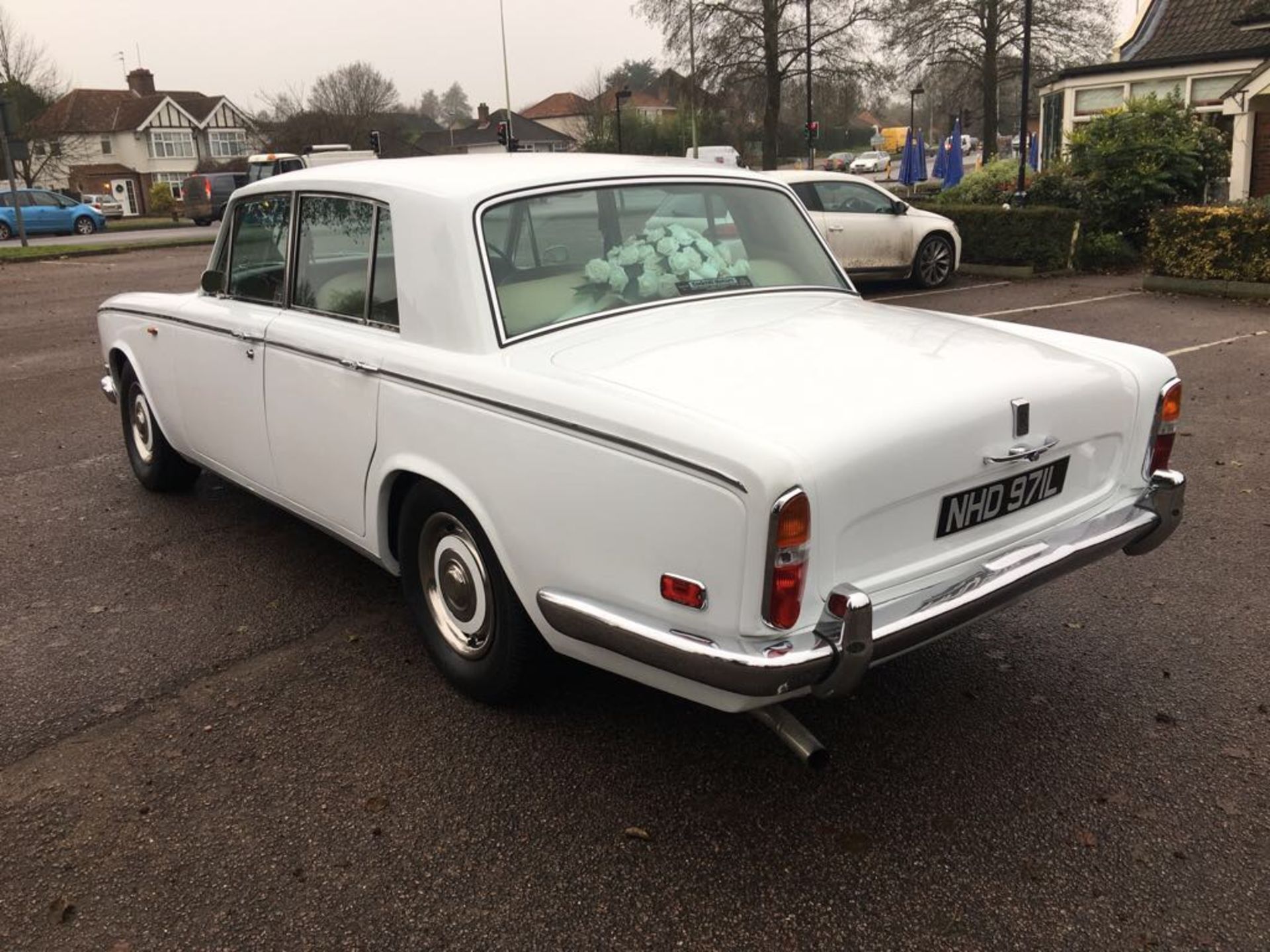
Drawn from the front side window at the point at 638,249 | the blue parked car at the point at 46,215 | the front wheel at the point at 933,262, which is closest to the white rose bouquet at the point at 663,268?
the front side window at the point at 638,249

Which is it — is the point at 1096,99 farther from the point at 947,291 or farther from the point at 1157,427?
the point at 1157,427

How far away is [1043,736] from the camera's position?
3375 mm

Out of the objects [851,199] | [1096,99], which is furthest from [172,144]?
[851,199]

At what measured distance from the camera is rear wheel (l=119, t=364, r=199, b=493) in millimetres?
5801

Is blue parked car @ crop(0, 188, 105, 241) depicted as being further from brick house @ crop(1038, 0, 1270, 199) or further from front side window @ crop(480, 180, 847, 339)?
front side window @ crop(480, 180, 847, 339)

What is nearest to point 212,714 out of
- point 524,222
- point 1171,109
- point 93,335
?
point 524,222

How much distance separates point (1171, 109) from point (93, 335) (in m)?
16.0

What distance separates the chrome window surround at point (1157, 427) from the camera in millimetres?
3473

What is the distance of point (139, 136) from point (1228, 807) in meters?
83.3

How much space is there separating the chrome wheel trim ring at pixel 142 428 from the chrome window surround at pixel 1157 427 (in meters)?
4.75

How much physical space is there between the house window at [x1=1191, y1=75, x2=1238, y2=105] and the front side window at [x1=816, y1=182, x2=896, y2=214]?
1488cm

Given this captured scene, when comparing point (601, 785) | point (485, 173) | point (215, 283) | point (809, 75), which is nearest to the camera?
point (601, 785)

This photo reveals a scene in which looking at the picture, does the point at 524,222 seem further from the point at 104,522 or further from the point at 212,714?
the point at 104,522

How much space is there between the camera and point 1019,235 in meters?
15.6
